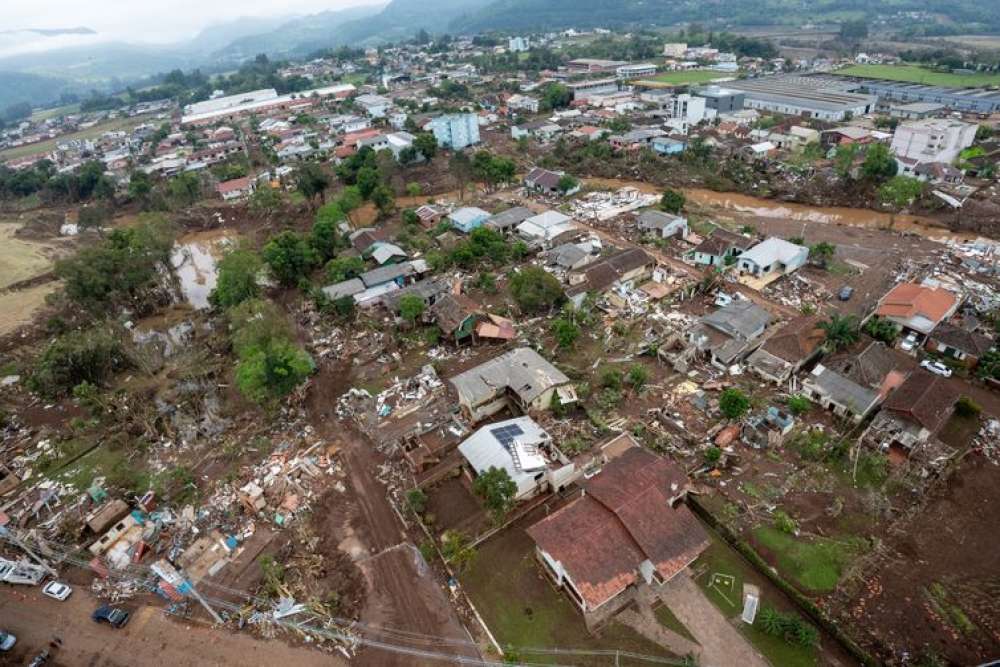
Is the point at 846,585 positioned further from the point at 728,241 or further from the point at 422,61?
the point at 422,61

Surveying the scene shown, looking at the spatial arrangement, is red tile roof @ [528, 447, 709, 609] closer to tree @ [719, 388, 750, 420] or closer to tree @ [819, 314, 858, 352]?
tree @ [719, 388, 750, 420]

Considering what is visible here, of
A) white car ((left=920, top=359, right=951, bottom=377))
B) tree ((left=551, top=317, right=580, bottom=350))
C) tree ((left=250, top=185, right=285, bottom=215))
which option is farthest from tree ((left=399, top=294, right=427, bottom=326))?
tree ((left=250, top=185, right=285, bottom=215))

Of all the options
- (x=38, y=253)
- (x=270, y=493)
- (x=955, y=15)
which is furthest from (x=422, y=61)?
(x=955, y=15)

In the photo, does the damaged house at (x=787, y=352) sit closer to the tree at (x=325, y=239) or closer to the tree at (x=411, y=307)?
the tree at (x=411, y=307)

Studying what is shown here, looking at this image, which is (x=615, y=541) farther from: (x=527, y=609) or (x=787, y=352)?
(x=787, y=352)

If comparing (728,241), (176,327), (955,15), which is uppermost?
(955,15)

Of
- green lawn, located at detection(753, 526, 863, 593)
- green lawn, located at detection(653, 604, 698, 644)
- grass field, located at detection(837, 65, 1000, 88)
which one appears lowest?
green lawn, located at detection(653, 604, 698, 644)

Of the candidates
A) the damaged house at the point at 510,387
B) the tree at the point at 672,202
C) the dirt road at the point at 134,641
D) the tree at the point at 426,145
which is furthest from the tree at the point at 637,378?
the tree at the point at 426,145

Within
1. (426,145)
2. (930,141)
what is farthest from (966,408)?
(426,145)
